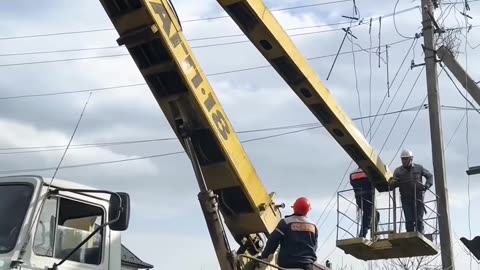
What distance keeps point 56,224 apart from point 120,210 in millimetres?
543

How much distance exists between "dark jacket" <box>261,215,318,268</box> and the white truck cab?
1.76 m

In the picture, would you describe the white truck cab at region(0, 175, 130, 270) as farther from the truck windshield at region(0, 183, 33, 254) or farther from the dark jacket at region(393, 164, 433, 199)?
the dark jacket at region(393, 164, 433, 199)

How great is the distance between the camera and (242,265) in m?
7.40

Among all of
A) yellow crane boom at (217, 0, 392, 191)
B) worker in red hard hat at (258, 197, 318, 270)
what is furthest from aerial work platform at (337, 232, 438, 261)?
worker in red hard hat at (258, 197, 318, 270)

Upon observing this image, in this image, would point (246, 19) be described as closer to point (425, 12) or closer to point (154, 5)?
point (154, 5)

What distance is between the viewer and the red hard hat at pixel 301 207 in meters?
7.27

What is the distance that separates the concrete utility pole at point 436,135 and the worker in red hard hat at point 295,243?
7.15 metres

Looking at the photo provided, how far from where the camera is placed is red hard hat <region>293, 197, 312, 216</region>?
7266 millimetres

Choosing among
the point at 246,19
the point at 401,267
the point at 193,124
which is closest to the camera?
the point at 193,124

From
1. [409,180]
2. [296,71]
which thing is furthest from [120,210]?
[409,180]

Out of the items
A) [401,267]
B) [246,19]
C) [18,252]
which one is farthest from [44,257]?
[401,267]

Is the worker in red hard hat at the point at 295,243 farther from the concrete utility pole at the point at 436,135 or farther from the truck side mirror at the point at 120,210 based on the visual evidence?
the concrete utility pole at the point at 436,135

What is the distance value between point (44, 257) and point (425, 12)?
12337 millimetres

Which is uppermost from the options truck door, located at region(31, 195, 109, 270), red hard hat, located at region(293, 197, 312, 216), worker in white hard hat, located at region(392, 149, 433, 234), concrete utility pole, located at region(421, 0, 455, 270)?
concrete utility pole, located at region(421, 0, 455, 270)
